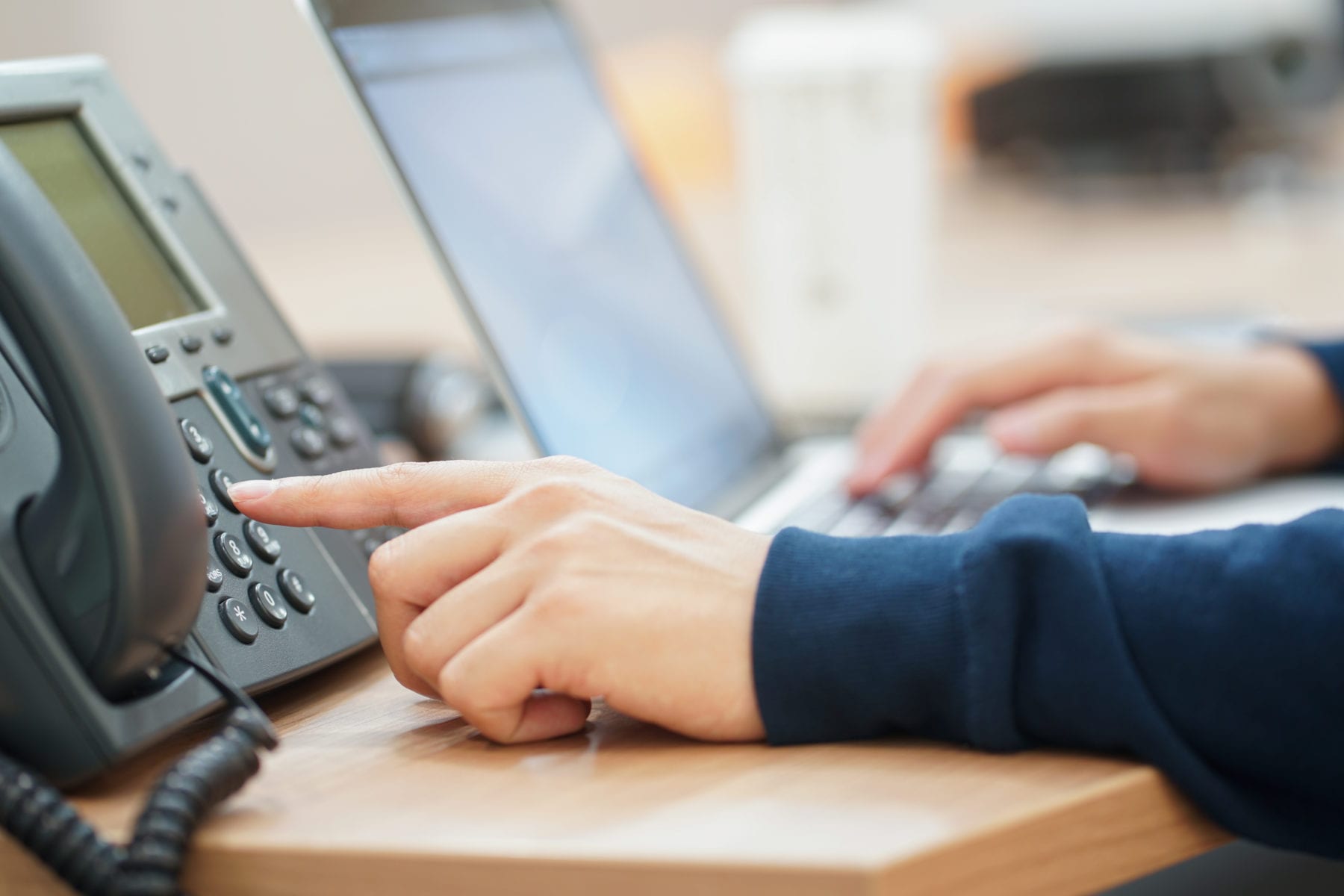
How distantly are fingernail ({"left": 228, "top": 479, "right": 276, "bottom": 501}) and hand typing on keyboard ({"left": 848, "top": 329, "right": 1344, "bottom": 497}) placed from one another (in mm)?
405

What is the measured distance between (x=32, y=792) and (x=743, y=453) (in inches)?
21.1

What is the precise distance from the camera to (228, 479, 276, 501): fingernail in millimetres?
447

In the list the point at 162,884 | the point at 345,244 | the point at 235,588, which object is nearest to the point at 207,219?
the point at 235,588

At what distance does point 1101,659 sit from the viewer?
1.30ft

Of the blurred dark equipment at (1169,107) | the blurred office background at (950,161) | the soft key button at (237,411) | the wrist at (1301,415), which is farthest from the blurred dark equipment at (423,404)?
the blurred dark equipment at (1169,107)

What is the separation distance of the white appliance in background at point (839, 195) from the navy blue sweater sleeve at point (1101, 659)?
2.10 ft

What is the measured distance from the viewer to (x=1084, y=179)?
7.88 ft

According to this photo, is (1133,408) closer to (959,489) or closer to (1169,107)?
(959,489)

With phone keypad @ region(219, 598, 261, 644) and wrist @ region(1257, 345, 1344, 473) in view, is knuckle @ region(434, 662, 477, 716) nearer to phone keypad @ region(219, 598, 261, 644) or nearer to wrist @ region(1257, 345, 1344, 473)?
phone keypad @ region(219, 598, 261, 644)

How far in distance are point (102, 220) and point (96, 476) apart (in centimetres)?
19

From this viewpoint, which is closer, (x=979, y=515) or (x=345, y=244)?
(x=979, y=515)

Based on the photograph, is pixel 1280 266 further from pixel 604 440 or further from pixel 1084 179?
pixel 604 440

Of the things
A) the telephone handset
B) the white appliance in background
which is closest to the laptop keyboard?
the white appliance in background


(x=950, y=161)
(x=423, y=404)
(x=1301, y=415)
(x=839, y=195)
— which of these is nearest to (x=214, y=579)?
(x=423, y=404)
